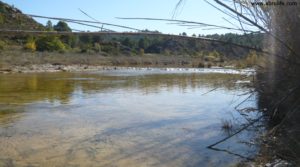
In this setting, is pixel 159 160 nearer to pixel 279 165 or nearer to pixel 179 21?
pixel 279 165

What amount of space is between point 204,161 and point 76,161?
1.84 m

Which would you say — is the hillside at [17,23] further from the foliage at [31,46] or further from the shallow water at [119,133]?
the foliage at [31,46]

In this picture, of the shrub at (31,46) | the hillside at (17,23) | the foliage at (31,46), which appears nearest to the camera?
the hillside at (17,23)

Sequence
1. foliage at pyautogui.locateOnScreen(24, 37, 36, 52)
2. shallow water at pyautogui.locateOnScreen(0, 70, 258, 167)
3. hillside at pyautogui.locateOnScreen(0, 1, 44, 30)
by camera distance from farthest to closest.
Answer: foliage at pyautogui.locateOnScreen(24, 37, 36, 52) → shallow water at pyautogui.locateOnScreen(0, 70, 258, 167) → hillside at pyautogui.locateOnScreen(0, 1, 44, 30)

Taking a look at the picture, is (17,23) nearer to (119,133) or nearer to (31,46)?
(119,133)

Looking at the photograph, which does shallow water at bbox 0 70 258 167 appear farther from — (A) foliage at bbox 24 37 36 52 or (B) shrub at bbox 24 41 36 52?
(A) foliage at bbox 24 37 36 52

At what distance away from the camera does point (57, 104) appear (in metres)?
12.2

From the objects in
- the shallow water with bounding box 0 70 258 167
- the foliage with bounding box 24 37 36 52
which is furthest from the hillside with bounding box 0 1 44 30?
the foliage with bounding box 24 37 36 52

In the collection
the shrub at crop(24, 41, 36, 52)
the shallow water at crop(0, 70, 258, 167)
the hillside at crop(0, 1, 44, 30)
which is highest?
the shrub at crop(24, 41, 36, 52)

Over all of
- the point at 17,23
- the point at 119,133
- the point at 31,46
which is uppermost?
the point at 31,46

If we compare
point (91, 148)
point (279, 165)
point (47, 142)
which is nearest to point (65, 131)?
point (47, 142)

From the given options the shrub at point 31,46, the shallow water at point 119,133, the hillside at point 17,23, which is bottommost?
the shallow water at point 119,133

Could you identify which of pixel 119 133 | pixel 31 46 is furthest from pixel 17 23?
pixel 31 46

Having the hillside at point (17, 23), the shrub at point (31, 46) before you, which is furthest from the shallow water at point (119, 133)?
the shrub at point (31, 46)
